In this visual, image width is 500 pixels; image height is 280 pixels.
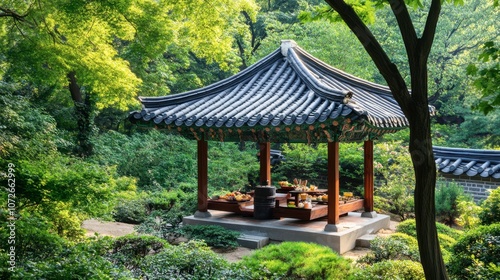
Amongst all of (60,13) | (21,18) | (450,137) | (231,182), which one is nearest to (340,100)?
Answer: (60,13)

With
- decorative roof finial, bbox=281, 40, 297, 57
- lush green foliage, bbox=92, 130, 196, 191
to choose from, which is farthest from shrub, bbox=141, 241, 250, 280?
lush green foliage, bbox=92, 130, 196, 191

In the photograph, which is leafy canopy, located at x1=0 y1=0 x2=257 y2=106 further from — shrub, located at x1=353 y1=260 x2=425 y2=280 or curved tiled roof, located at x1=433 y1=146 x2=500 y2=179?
curved tiled roof, located at x1=433 y1=146 x2=500 y2=179

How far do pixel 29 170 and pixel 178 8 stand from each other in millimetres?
5496

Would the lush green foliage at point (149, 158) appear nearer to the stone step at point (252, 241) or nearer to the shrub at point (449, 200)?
the stone step at point (252, 241)

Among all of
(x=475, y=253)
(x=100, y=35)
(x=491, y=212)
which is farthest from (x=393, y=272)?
(x=100, y=35)

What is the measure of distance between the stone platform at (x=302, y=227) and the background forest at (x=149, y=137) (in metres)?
0.74

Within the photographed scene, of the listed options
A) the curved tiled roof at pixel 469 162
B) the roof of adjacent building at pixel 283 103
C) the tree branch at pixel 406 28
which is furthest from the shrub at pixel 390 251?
the curved tiled roof at pixel 469 162

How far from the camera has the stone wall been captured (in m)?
13.5

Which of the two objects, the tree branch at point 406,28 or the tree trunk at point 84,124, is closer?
the tree branch at point 406,28

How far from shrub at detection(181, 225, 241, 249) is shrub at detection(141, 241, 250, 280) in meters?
3.41

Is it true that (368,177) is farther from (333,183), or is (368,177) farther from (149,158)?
(149,158)

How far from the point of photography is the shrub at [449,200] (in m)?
13.2

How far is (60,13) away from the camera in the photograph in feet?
32.7

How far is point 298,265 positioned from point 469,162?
354 inches
